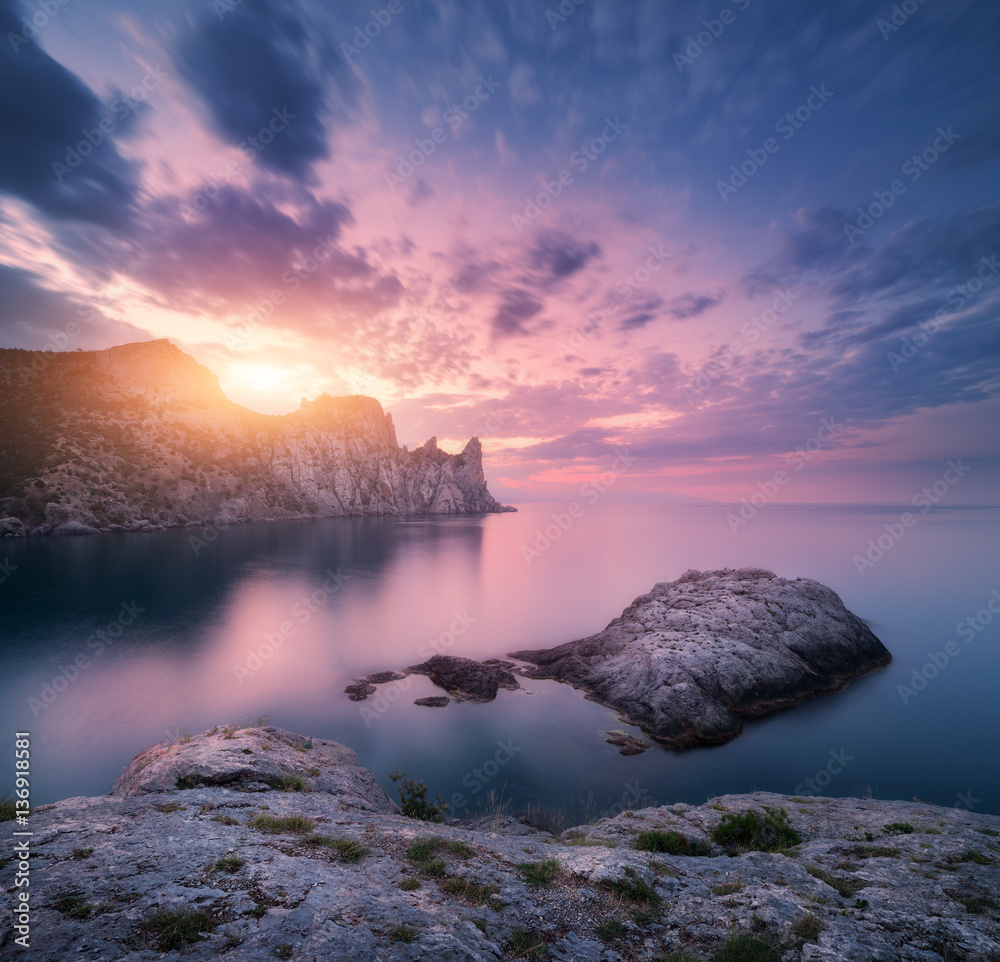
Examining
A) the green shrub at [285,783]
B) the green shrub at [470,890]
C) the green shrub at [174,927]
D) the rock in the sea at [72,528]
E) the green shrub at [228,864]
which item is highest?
the green shrub at [174,927]

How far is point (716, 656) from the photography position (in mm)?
30672

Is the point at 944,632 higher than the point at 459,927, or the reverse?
the point at 459,927

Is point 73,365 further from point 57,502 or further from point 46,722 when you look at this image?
point 46,722

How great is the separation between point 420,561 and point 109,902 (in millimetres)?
82915

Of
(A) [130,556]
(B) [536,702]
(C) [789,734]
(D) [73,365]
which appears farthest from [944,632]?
(D) [73,365]

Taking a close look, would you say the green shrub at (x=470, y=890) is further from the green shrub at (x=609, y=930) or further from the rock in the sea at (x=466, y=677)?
the rock in the sea at (x=466, y=677)

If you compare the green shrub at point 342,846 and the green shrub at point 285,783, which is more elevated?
the green shrub at point 342,846

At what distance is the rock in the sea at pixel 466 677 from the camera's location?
105 feet

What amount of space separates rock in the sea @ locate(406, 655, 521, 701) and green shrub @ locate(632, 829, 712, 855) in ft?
66.9

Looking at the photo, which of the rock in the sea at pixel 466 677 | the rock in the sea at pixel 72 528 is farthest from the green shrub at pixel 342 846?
the rock in the sea at pixel 72 528

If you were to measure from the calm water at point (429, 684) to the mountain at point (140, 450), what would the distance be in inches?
1165

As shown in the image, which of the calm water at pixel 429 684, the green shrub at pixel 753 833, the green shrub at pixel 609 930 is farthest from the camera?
the calm water at pixel 429 684

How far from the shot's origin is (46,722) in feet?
84.4

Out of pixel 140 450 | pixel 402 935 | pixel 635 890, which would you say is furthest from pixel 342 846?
pixel 140 450
